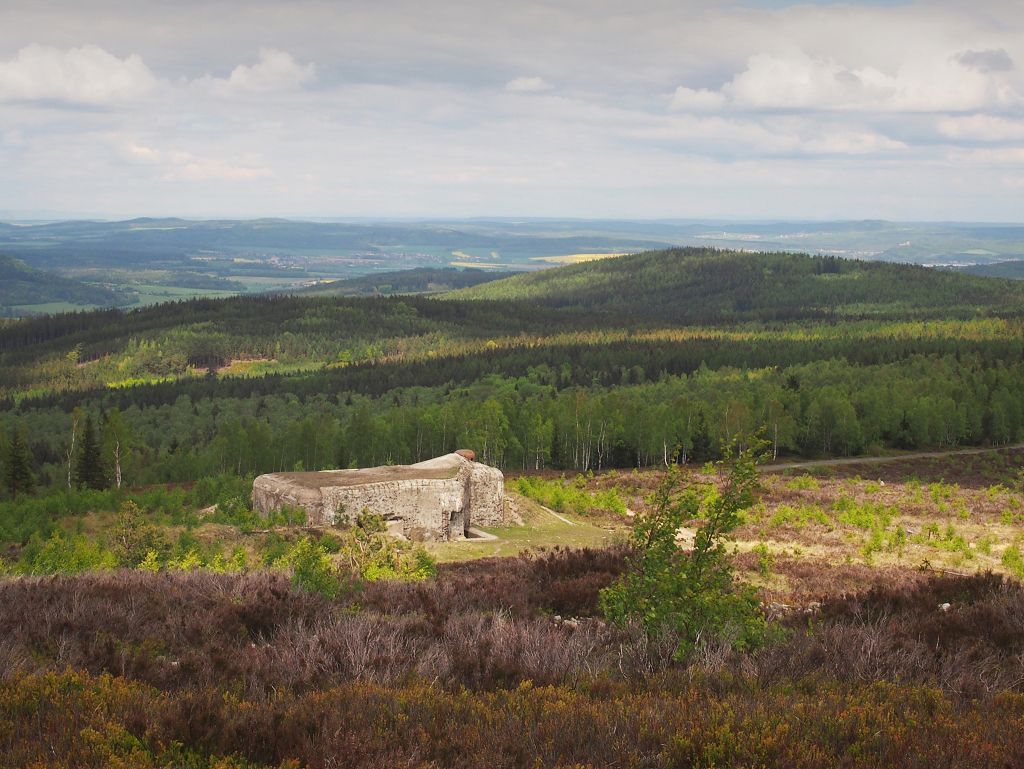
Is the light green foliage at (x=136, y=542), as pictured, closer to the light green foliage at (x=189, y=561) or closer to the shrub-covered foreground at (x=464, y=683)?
the light green foliage at (x=189, y=561)

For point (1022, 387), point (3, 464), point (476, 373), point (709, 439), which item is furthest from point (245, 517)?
point (476, 373)

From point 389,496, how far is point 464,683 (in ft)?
92.1

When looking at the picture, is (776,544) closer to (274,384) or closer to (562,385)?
(562,385)

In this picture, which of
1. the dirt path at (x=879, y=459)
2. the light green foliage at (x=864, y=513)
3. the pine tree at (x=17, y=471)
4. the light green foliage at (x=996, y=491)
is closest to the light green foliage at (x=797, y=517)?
the light green foliage at (x=864, y=513)

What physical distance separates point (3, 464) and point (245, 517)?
3899 cm

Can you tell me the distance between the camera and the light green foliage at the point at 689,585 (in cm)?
1402

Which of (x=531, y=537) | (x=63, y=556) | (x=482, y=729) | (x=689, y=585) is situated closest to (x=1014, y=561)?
(x=531, y=537)

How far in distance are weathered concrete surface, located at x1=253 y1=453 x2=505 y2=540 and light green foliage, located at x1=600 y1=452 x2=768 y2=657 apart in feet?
75.7

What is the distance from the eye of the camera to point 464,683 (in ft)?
39.0

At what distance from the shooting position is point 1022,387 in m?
102

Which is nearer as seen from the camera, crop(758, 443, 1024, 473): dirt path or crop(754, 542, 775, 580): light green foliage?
crop(754, 542, 775, 580): light green foliage

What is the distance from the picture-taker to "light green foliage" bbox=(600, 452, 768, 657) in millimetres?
14023

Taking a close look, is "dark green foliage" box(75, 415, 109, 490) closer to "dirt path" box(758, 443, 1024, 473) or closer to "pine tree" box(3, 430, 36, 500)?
"pine tree" box(3, 430, 36, 500)

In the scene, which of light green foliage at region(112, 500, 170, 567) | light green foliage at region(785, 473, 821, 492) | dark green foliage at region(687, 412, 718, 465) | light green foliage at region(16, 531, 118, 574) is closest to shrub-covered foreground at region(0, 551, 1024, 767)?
light green foliage at region(16, 531, 118, 574)
